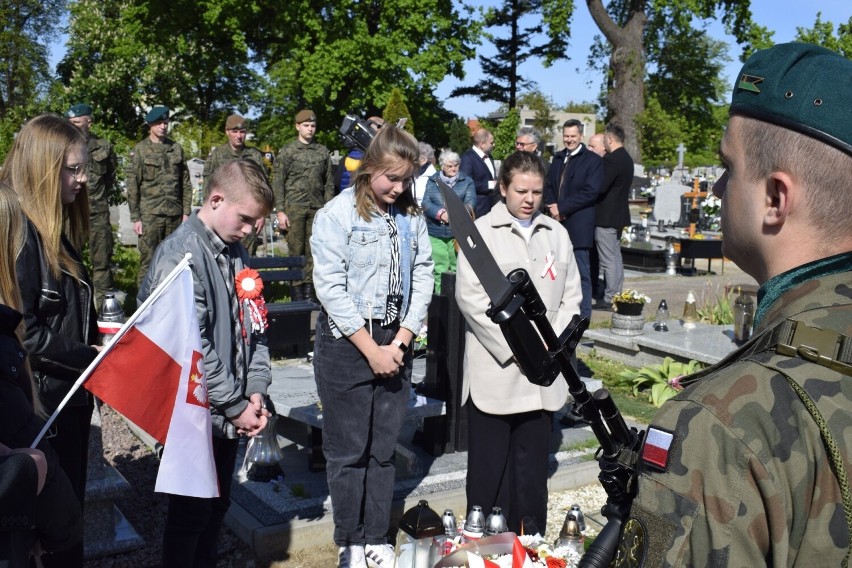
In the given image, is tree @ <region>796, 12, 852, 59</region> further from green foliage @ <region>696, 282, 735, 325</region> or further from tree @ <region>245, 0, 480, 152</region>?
green foliage @ <region>696, 282, 735, 325</region>

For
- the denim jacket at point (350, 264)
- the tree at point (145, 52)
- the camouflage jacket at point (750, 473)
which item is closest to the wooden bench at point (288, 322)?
the denim jacket at point (350, 264)

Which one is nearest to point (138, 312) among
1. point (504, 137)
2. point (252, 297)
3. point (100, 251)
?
point (252, 297)

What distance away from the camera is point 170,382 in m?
3.00

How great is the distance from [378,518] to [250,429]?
106cm

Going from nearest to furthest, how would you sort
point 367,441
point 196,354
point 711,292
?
point 196,354 → point 367,441 → point 711,292

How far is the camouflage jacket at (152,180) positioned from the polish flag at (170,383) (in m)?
7.32

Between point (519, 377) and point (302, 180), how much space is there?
6742 millimetres

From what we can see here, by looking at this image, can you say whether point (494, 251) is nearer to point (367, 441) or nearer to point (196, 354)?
point (367, 441)

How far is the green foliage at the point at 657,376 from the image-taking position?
723 centimetres

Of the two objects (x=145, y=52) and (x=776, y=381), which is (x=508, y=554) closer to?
(x=776, y=381)

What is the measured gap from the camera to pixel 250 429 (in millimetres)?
3412

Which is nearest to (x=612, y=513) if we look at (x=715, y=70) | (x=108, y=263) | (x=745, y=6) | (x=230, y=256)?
(x=230, y=256)

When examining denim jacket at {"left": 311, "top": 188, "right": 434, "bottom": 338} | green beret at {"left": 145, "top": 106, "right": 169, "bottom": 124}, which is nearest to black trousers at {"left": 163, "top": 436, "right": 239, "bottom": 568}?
denim jacket at {"left": 311, "top": 188, "right": 434, "bottom": 338}

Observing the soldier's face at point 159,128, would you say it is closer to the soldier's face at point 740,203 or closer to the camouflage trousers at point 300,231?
the camouflage trousers at point 300,231
